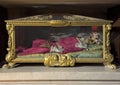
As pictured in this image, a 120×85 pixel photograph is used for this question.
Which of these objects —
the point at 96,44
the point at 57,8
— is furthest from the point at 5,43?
the point at 96,44

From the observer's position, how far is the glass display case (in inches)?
39.8

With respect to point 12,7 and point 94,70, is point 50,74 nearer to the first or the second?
point 94,70

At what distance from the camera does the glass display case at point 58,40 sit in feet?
3.32

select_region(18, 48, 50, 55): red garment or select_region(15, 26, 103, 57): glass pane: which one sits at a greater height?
select_region(15, 26, 103, 57): glass pane

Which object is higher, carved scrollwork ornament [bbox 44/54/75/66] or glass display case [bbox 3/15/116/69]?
glass display case [bbox 3/15/116/69]

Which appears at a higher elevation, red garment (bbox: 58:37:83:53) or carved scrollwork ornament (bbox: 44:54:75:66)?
red garment (bbox: 58:37:83:53)

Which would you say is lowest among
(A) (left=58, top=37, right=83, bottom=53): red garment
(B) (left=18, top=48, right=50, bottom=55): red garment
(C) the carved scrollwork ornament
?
(C) the carved scrollwork ornament

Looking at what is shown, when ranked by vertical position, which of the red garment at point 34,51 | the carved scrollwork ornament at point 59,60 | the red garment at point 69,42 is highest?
the red garment at point 69,42

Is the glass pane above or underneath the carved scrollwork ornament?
above

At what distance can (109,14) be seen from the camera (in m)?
1.24

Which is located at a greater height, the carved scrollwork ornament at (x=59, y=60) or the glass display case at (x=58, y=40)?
the glass display case at (x=58, y=40)

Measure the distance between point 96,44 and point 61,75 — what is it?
0.21 metres

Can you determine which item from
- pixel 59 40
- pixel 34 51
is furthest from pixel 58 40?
pixel 34 51

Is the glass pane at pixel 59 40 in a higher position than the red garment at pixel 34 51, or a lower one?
higher
